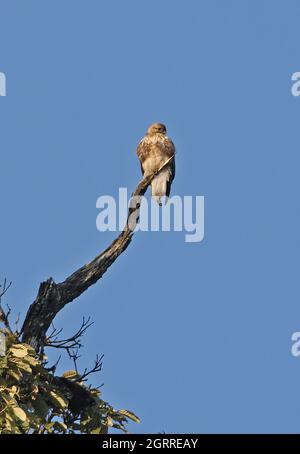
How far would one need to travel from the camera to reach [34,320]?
1897 centimetres

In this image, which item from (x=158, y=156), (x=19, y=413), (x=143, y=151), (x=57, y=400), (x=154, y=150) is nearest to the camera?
(x=19, y=413)

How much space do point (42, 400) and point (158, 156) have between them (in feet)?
23.6

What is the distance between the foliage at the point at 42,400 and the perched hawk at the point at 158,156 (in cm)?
523

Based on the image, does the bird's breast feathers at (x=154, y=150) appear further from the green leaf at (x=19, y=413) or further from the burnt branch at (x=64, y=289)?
the green leaf at (x=19, y=413)

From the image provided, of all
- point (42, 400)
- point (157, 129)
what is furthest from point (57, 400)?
point (157, 129)

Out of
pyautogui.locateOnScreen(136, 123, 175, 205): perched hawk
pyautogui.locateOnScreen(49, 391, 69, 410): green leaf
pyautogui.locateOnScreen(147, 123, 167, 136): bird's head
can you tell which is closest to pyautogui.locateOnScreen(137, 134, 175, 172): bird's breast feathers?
pyautogui.locateOnScreen(136, 123, 175, 205): perched hawk

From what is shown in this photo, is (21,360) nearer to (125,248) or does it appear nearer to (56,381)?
(56,381)

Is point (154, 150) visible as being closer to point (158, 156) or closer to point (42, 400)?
point (158, 156)

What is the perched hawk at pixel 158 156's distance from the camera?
23.9 metres

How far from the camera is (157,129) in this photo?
1001 inches

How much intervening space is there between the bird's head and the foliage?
276 inches

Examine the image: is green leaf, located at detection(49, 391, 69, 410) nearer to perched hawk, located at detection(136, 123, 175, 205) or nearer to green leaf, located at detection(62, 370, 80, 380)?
green leaf, located at detection(62, 370, 80, 380)

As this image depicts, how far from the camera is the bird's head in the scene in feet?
83.5
